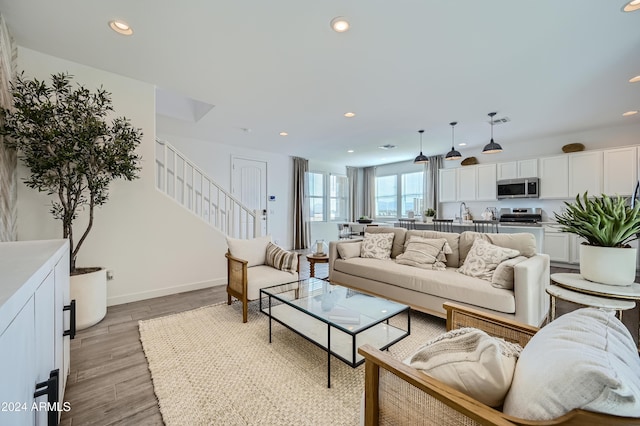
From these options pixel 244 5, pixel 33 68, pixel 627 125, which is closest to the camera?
pixel 244 5

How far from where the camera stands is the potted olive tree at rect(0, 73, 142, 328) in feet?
7.75

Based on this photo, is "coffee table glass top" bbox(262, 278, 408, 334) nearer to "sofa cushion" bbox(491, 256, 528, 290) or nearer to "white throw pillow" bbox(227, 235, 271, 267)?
"white throw pillow" bbox(227, 235, 271, 267)

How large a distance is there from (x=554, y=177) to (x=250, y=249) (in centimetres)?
615

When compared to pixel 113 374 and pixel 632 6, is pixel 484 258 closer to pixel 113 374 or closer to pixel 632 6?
pixel 632 6

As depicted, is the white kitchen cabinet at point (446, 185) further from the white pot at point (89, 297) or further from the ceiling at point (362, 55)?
the white pot at point (89, 297)

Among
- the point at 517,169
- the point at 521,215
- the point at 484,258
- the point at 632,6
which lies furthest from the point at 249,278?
the point at 517,169

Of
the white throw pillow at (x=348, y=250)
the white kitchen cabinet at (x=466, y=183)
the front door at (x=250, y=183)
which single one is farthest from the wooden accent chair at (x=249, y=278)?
the white kitchen cabinet at (x=466, y=183)

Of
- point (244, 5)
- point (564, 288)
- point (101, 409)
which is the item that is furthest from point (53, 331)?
point (564, 288)

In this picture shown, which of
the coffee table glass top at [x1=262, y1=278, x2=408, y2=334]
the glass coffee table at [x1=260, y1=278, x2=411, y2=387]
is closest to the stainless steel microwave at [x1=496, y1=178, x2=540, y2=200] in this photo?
the glass coffee table at [x1=260, y1=278, x2=411, y2=387]

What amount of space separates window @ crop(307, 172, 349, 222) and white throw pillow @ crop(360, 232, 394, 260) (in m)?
4.36

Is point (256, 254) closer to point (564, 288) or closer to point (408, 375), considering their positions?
point (408, 375)

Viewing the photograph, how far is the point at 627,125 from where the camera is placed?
4758 mm

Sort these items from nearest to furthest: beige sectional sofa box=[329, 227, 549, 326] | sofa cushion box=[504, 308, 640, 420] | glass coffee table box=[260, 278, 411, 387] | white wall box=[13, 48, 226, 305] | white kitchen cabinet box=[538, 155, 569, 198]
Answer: sofa cushion box=[504, 308, 640, 420] < glass coffee table box=[260, 278, 411, 387] < beige sectional sofa box=[329, 227, 549, 326] < white wall box=[13, 48, 226, 305] < white kitchen cabinet box=[538, 155, 569, 198]

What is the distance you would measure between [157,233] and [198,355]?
198 centimetres
